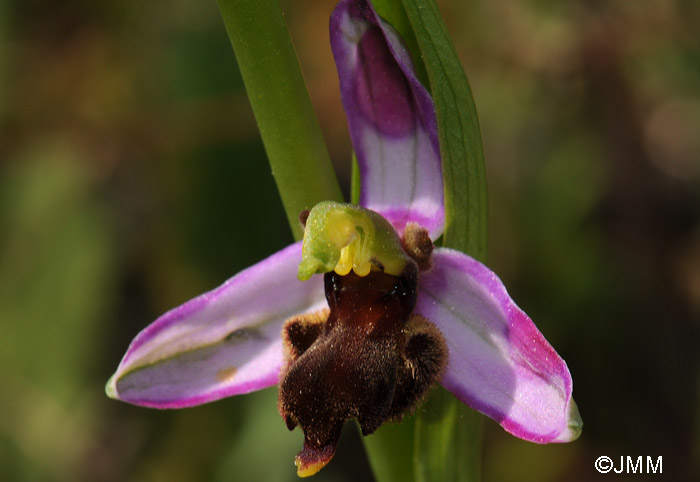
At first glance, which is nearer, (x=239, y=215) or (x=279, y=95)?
(x=279, y=95)

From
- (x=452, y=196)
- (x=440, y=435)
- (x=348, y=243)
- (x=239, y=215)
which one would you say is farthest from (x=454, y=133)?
(x=239, y=215)

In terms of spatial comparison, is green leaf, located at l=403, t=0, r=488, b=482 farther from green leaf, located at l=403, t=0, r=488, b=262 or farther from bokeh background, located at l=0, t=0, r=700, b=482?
bokeh background, located at l=0, t=0, r=700, b=482

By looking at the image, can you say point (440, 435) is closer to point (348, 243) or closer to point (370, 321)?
point (370, 321)

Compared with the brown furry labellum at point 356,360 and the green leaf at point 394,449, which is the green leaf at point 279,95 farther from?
the green leaf at point 394,449

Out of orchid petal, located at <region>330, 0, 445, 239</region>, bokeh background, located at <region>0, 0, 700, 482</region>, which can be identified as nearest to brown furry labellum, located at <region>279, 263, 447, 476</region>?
orchid petal, located at <region>330, 0, 445, 239</region>

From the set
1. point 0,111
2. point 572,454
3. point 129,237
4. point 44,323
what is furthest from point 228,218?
point 572,454
